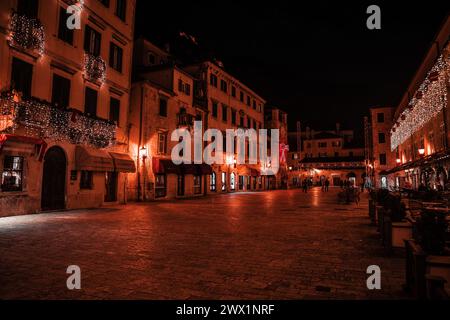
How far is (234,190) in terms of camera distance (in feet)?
137

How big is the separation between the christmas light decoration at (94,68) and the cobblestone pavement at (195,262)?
10.9 meters

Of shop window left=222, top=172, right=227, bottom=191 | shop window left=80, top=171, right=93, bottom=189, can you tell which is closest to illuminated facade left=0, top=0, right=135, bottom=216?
shop window left=80, top=171, right=93, bottom=189

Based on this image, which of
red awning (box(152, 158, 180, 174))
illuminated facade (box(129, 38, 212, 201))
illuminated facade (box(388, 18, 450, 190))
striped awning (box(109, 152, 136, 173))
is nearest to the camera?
illuminated facade (box(388, 18, 450, 190))

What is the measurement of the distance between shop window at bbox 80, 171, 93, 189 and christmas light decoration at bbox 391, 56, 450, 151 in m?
21.9

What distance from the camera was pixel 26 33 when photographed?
1463cm

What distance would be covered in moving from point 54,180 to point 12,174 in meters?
2.42

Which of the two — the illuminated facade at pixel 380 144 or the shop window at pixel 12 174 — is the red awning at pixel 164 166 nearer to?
the shop window at pixel 12 174

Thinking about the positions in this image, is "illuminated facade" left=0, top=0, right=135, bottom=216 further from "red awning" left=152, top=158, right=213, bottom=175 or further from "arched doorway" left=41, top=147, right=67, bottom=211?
"red awning" left=152, top=158, right=213, bottom=175

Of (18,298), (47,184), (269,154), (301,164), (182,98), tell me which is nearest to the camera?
(18,298)

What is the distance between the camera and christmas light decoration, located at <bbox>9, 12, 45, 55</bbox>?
46.3ft
